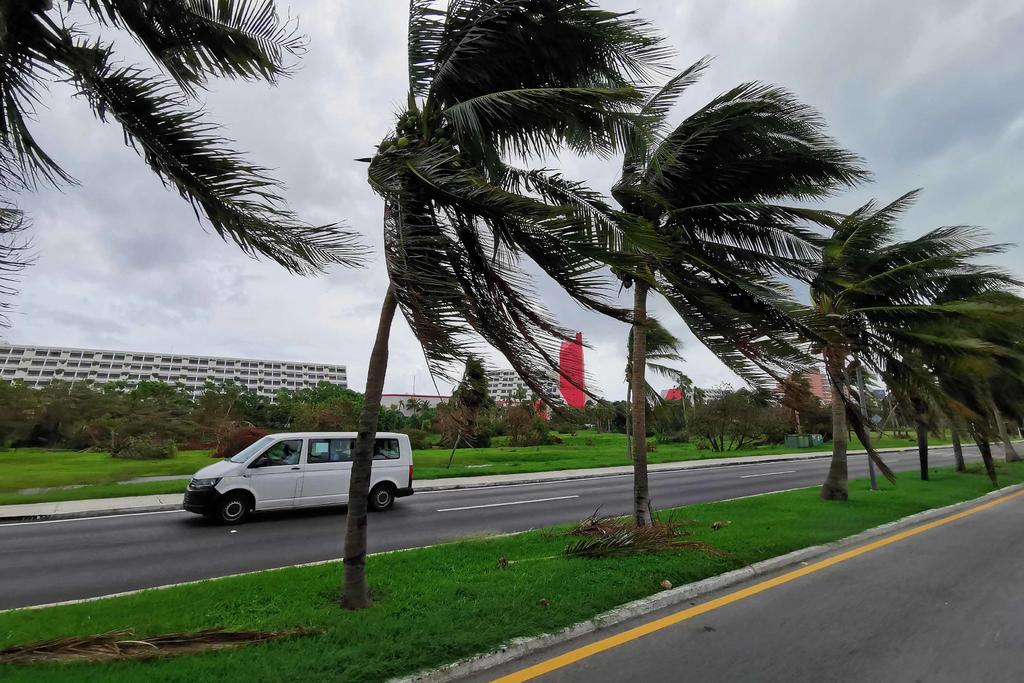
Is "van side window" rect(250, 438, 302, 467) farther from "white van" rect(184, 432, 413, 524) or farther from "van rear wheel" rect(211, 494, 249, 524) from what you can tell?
"van rear wheel" rect(211, 494, 249, 524)

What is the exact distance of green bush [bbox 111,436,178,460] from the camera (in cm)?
2753

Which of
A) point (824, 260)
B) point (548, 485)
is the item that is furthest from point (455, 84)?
point (548, 485)

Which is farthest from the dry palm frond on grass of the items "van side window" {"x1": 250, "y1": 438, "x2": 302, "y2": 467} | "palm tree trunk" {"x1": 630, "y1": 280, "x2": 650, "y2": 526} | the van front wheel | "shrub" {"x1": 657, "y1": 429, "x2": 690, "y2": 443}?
"shrub" {"x1": 657, "y1": 429, "x2": 690, "y2": 443}

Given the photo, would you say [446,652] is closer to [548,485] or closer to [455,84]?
[455,84]

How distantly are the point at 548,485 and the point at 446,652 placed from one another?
1386 centimetres

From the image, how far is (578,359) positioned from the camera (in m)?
3.44

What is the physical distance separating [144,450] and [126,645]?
1145 inches

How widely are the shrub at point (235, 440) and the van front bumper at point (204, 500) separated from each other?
18.4 meters

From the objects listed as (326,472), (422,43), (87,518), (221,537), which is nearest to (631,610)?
(422,43)

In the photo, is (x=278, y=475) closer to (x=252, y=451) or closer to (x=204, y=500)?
(x=252, y=451)

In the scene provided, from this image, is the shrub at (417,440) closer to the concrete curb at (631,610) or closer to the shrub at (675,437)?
the shrub at (675,437)

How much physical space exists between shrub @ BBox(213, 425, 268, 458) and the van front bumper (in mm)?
18448

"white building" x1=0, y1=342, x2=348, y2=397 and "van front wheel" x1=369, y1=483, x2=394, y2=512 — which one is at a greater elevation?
"white building" x1=0, y1=342, x2=348, y2=397

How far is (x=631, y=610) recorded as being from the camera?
184 inches
